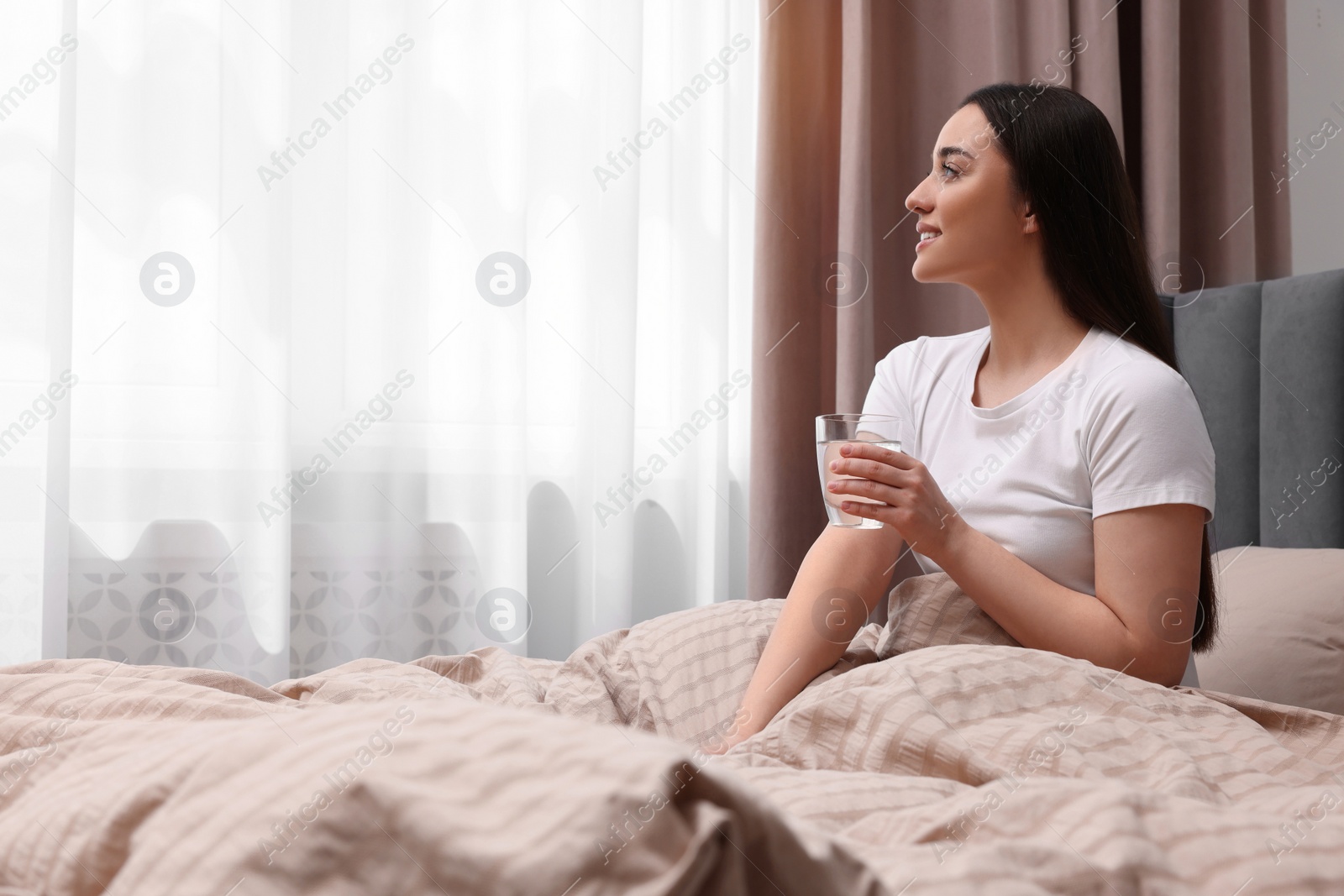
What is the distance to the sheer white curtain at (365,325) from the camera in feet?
5.42

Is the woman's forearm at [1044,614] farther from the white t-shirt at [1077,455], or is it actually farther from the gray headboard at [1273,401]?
the gray headboard at [1273,401]

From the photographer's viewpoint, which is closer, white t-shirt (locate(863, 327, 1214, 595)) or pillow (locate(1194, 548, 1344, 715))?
white t-shirt (locate(863, 327, 1214, 595))

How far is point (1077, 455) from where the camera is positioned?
1.07 meters

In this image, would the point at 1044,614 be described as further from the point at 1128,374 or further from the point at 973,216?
the point at 973,216

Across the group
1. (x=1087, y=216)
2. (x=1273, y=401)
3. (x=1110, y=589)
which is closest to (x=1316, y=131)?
(x=1273, y=401)

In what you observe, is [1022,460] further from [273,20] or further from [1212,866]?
[273,20]

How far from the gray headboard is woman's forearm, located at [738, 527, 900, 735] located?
0.76 metres

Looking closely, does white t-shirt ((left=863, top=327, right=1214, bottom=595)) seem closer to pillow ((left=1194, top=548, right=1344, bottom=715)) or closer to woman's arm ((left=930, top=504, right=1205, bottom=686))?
woman's arm ((left=930, top=504, right=1205, bottom=686))

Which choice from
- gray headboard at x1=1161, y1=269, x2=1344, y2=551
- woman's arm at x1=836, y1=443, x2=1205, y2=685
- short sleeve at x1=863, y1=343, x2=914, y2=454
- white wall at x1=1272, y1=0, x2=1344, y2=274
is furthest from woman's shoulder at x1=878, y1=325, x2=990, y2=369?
white wall at x1=1272, y1=0, x2=1344, y2=274

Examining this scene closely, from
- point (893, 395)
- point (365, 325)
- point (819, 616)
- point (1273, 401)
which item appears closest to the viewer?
point (819, 616)

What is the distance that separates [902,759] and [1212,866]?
25 centimetres

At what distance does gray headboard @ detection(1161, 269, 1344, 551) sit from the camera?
1.62 metres

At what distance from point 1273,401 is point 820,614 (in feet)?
3.75

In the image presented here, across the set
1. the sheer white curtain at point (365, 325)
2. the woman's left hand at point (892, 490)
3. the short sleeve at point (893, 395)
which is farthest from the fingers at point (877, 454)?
the sheer white curtain at point (365, 325)
